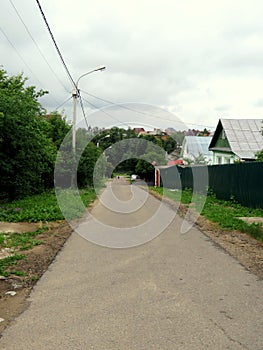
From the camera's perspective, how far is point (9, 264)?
676cm

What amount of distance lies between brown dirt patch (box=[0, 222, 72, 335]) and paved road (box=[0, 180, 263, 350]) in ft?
0.46

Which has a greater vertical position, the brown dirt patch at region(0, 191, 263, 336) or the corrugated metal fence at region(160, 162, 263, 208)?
the corrugated metal fence at region(160, 162, 263, 208)

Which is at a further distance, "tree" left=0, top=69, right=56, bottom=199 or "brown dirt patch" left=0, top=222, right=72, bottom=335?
"tree" left=0, top=69, right=56, bottom=199

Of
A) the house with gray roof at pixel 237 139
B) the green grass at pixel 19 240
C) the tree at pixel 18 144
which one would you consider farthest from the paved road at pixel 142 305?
the house with gray roof at pixel 237 139

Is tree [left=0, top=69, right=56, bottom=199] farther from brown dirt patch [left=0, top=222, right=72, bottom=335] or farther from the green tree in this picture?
the green tree

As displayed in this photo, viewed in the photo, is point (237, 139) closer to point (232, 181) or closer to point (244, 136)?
point (244, 136)

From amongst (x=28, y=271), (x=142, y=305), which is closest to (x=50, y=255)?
(x=28, y=271)

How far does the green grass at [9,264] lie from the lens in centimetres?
615

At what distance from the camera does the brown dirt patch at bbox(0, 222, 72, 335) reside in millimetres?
4645

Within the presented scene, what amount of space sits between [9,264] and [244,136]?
2580 centimetres

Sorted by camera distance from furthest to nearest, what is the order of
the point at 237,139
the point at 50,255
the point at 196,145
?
1. the point at 196,145
2. the point at 237,139
3. the point at 50,255

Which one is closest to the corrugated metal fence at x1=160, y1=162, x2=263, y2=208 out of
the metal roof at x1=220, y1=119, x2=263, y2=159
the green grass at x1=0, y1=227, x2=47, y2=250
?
the metal roof at x1=220, y1=119, x2=263, y2=159

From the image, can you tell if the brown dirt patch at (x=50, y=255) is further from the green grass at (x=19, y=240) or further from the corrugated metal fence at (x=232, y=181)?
the corrugated metal fence at (x=232, y=181)

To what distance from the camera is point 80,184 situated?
1243 inches
